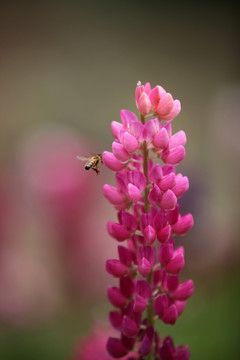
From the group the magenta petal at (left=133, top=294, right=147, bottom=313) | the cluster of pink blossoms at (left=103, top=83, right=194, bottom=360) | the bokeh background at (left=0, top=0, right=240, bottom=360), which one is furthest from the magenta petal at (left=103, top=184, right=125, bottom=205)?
the bokeh background at (left=0, top=0, right=240, bottom=360)

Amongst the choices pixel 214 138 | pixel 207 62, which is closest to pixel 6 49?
pixel 207 62

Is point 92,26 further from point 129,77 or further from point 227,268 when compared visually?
point 227,268

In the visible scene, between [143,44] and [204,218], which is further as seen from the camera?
[143,44]

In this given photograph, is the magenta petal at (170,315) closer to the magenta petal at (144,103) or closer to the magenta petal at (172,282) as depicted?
the magenta petal at (172,282)

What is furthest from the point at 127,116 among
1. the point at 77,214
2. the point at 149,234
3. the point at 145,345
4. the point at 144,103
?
the point at 77,214

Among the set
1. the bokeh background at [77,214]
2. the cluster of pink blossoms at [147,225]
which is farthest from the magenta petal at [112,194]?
the bokeh background at [77,214]

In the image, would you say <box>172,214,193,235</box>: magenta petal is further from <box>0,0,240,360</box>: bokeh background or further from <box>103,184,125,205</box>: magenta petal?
<box>0,0,240,360</box>: bokeh background
